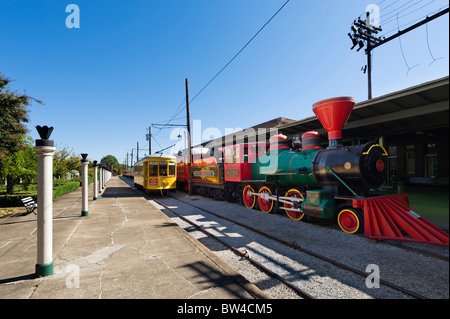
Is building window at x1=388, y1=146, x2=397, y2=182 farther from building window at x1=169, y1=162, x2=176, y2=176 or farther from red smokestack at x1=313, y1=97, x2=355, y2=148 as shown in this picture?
building window at x1=169, y1=162, x2=176, y2=176

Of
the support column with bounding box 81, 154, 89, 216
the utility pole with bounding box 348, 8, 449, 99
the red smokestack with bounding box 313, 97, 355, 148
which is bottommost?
the support column with bounding box 81, 154, 89, 216

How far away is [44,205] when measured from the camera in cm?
416

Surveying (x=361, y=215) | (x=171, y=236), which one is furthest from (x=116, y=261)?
(x=361, y=215)

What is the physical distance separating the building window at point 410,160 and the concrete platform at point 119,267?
60.0ft

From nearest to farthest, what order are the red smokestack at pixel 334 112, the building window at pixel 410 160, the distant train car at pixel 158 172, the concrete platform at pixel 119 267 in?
the concrete platform at pixel 119 267, the red smokestack at pixel 334 112, the distant train car at pixel 158 172, the building window at pixel 410 160

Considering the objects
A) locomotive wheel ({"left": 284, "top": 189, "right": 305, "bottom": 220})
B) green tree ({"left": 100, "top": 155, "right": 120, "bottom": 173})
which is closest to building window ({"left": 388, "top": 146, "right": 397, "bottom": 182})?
locomotive wheel ({"left": 284, "top": 189, "right": 305, "bottom": 220})

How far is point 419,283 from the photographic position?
3.98m

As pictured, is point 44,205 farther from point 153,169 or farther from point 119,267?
point 153,169

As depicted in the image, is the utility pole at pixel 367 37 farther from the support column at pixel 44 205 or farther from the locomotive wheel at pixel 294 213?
the support column at pixel 44 205

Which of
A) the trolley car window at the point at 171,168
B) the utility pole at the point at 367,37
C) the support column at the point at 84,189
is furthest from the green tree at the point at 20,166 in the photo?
the utility pole at the point at 367,37

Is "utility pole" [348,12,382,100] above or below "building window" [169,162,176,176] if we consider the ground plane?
above

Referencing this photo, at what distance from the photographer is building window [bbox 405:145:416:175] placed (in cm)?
Result: 1719

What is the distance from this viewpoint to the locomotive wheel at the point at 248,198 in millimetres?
10938

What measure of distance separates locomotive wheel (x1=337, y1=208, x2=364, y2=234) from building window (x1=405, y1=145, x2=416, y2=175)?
14331 millimetres
